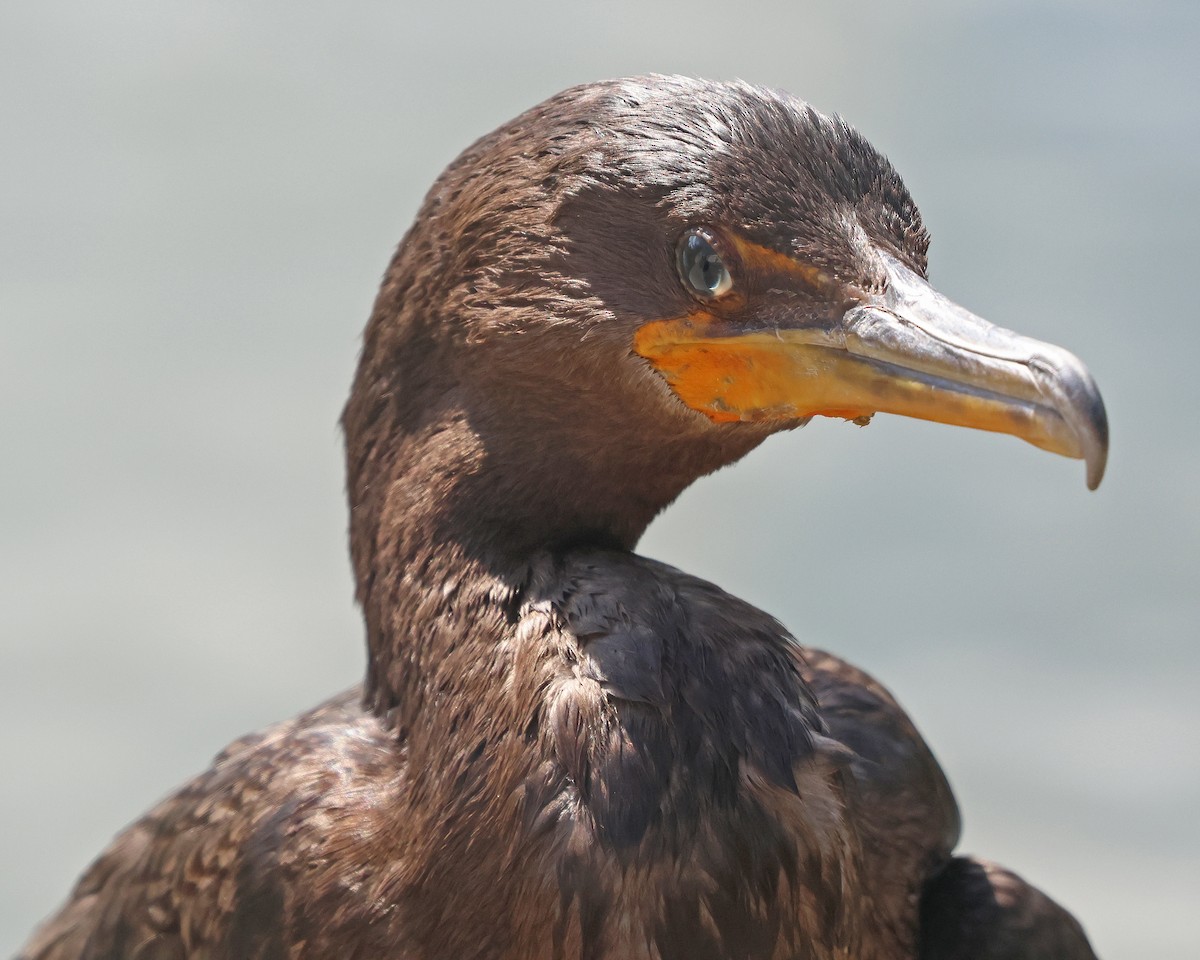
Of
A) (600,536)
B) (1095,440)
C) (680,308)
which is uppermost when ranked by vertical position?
(680,308)

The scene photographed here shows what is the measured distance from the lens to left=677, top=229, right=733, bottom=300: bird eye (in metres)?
2.38

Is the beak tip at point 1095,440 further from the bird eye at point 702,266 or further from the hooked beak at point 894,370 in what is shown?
the bird eye at point 702,266

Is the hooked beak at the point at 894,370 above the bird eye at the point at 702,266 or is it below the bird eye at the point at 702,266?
below

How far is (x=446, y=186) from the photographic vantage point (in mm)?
2748

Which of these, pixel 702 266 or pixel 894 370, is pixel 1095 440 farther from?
pixel 702 266

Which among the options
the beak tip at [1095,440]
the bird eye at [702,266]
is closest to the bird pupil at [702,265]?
the bird eye at [702,266]

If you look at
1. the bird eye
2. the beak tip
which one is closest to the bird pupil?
the bird eye

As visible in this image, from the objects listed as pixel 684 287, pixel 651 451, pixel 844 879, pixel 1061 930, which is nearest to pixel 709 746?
pixel 844 879

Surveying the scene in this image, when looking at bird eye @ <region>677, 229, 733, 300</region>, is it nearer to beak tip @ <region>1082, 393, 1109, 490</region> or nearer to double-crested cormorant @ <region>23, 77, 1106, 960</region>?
double-crested cormorant @ <region>23, 77, 1106, 960</region>

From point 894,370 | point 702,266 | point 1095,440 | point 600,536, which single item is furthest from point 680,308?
point 1095,440

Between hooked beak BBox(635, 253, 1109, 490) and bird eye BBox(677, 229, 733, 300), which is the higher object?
bird eye BBox(677, 229, 733, 300)

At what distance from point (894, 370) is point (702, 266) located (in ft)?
1.07

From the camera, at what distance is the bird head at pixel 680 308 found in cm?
229

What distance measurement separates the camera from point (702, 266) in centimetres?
239
